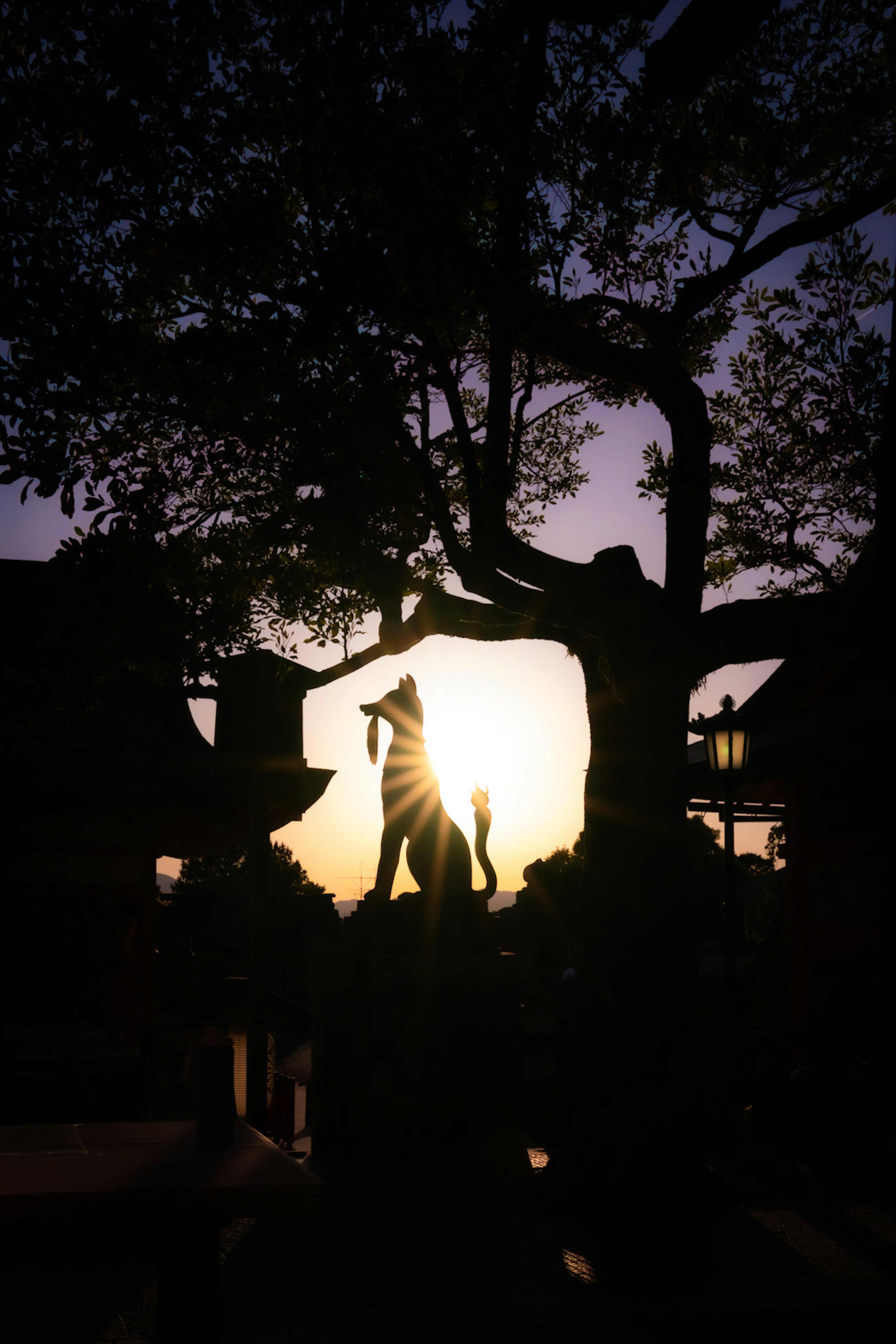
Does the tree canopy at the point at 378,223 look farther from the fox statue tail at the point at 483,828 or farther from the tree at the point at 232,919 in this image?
the tree at the point at 232,919

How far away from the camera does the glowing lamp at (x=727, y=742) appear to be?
37.1 feet

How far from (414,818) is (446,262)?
478 cm

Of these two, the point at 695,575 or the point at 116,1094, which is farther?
the point at 116,1094

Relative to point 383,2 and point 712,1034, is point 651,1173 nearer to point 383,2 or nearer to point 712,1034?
point 712,1034

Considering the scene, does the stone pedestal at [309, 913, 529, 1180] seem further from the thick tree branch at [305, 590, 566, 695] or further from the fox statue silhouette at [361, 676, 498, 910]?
the thick tree branch at [305, 590, 566, 695]

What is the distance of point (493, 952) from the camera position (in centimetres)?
955

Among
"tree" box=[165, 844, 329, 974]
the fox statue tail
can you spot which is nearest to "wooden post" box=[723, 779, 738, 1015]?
the fox statue tail

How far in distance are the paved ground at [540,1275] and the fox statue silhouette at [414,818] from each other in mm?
2866

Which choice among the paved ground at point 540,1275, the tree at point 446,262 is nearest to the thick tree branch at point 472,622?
the tree at point 446,262

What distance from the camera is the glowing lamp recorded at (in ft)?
37.1

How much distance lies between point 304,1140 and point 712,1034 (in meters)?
4.32

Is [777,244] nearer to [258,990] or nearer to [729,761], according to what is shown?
[729,761]

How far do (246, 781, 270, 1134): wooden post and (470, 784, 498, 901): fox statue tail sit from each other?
195 centimetres

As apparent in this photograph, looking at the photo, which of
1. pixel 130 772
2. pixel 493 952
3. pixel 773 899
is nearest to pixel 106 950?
pixel 130 772
